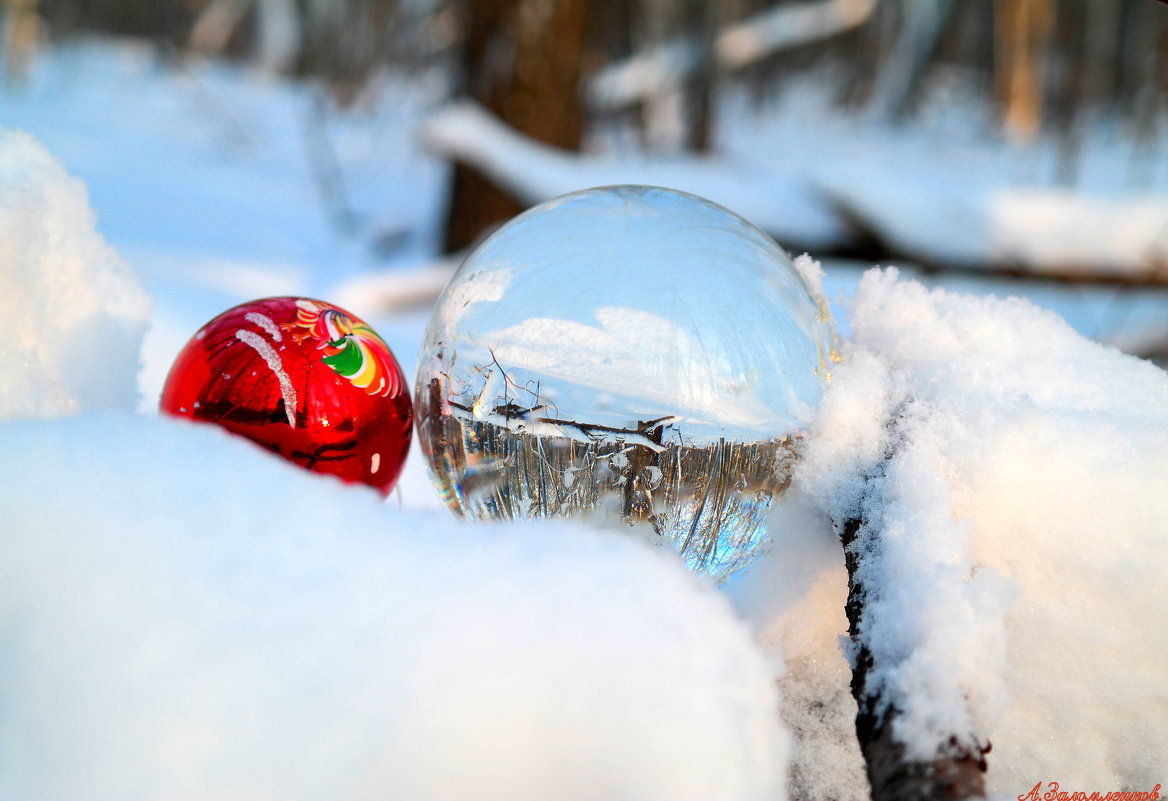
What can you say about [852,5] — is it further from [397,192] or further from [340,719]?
[340,719]

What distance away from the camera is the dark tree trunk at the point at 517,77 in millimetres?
4891

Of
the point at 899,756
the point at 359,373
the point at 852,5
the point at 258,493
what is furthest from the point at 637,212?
the point at 852,5

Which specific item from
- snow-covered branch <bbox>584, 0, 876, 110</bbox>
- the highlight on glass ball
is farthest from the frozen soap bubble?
snow-covered branch <bbox>584, 0, 876, 110</bbox>

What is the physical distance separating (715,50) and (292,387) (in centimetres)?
836

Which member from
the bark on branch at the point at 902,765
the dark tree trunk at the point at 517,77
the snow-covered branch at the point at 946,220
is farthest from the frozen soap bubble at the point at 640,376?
the dark tree trunk at the point at 517,77

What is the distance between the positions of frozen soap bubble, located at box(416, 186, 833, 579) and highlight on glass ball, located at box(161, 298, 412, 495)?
0.63 feet

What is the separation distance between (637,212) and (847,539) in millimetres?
500

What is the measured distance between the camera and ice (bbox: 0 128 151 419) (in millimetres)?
1114

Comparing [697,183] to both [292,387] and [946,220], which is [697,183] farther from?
[292,387]

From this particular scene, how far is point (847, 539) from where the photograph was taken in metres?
0.98

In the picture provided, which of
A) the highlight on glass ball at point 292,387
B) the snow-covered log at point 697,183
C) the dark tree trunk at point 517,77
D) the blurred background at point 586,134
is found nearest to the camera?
the highlight on glass ball at point 292,387

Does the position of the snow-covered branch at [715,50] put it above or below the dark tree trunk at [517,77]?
above

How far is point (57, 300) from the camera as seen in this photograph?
1.22 m
